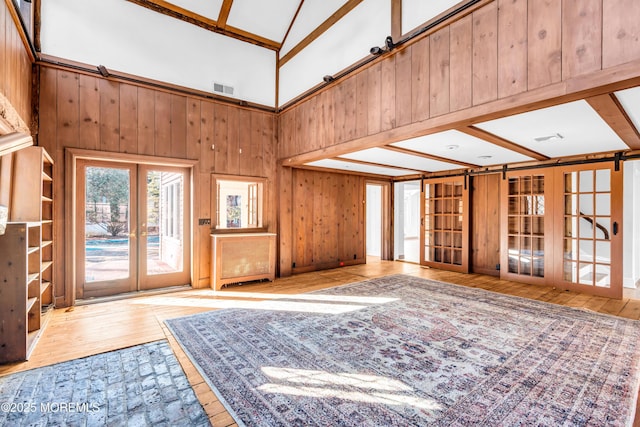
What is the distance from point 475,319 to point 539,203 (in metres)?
3.23

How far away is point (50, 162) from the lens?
3.79m

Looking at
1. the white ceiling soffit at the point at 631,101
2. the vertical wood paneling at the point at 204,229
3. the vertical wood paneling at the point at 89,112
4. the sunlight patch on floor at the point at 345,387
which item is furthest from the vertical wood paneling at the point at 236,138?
the white ceiling soffit at the point at 631,101

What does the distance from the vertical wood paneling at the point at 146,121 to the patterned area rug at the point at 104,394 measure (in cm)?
305

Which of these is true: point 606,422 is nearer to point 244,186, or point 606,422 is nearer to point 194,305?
point 194,305

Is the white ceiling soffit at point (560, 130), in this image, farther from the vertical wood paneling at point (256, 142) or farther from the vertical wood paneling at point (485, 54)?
the vertical wood paneling at point (256, 142)

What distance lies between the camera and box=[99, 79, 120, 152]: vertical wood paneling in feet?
14.0

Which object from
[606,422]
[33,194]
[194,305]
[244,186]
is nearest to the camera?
[606,422]

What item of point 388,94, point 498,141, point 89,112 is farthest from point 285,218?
point 498,141

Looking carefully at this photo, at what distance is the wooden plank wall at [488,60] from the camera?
6.90ft

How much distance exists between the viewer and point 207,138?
5129 mm

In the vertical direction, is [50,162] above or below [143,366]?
above

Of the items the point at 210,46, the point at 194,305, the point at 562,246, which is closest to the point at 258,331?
the point at 194,305

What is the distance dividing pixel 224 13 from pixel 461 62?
4.09 meters

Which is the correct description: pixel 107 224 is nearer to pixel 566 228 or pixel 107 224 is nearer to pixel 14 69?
pixel 14 69
